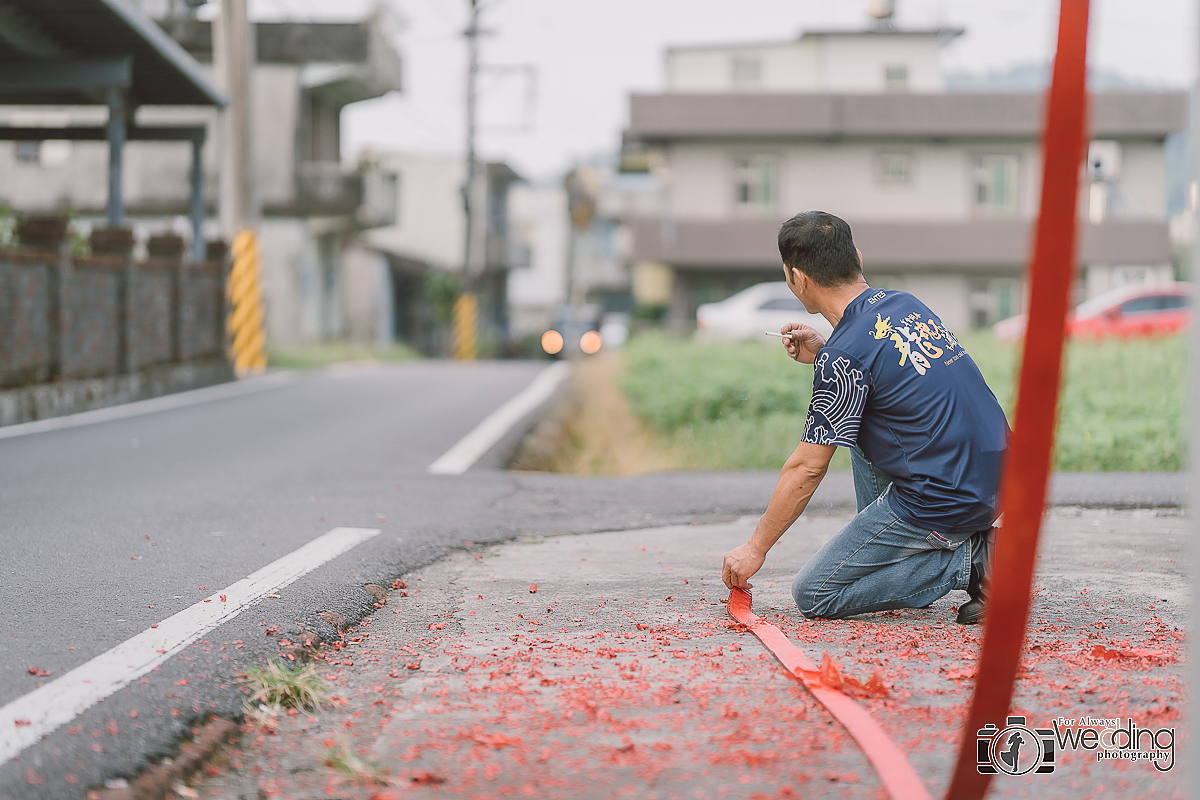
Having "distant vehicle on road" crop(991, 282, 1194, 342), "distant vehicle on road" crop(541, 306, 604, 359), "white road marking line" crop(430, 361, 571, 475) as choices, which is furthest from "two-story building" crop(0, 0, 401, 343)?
"distant vehicle on road" crop(991, 282, 1194, 342)

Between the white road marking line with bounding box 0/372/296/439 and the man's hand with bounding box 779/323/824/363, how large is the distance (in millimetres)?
7537

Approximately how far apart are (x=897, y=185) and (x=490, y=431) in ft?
85.1

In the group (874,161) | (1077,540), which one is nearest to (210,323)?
(1077,540)

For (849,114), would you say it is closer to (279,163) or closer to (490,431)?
(279,163)

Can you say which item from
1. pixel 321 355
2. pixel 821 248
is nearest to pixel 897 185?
pixel 321 355

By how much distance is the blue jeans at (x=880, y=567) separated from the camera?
393cm

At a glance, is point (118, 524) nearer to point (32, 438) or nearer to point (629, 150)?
point (32, 438)

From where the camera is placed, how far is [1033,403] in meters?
2.04

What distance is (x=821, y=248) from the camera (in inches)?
154

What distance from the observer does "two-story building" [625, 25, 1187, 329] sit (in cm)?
3303

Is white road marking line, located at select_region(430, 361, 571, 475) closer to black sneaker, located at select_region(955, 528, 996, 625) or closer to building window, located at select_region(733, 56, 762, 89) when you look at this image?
black sneaker, located at select_region(955, 528, 996, 625)

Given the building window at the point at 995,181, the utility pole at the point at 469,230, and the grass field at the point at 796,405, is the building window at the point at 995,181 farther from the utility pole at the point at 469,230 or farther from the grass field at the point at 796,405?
the grass field at the point at 796,405

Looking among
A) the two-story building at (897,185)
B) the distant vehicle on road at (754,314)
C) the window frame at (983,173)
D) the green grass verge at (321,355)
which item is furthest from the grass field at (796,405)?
the window frame at (983,173)

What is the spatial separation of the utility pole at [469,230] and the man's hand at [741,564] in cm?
3148
